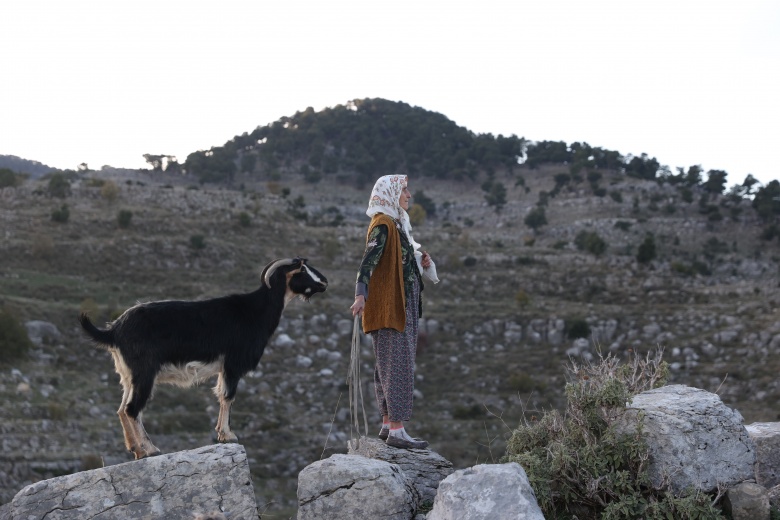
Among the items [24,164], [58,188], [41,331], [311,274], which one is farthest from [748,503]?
[24,164]

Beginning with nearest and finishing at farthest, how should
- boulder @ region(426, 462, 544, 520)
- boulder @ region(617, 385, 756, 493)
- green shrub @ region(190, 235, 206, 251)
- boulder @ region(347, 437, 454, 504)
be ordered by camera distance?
1. boulder @ region(426, 462, 544, 520)
2. boulder @ region(617, 385, 756, 493)
3. boulder @ region(347, 437, 454, 504)
4. green shrub @ region(190, 235, 206, 251)

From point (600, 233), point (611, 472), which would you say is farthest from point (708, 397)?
point (600, 233)

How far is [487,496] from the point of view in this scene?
500 centimetres

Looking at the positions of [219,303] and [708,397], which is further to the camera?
[219,303]

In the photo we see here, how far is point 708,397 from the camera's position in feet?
20.2

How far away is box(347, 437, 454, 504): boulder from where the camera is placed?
20.7ft

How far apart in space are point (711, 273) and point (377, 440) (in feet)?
122

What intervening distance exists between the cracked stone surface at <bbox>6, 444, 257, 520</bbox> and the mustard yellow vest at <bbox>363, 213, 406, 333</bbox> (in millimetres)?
1567

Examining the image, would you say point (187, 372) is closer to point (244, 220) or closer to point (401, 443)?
point (401, 443)

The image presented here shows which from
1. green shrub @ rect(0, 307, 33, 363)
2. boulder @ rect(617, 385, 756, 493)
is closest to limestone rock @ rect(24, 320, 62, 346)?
green shrub @ rect(0, 307, 33, 363)

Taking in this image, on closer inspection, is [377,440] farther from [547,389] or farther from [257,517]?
[547,389]

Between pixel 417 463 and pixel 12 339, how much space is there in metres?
16.5

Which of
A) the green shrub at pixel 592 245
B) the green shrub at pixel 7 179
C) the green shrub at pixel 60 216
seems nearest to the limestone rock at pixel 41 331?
the green shrub at pixel 60 216

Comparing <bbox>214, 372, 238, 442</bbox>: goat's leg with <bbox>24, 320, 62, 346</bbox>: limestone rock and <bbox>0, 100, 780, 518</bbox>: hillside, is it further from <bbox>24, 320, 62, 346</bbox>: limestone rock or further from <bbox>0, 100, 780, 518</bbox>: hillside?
<bbox>24, 320, 62, 346</bbox>: limestone rock
